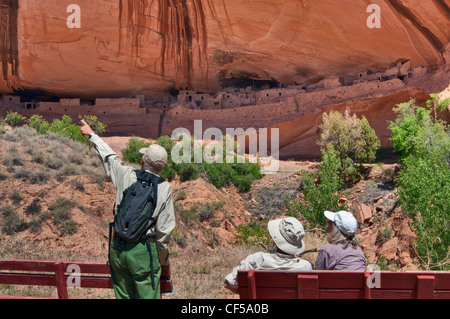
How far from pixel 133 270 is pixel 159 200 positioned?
504 millimetres

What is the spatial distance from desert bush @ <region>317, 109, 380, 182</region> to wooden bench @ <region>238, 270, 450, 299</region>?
14.4 meters

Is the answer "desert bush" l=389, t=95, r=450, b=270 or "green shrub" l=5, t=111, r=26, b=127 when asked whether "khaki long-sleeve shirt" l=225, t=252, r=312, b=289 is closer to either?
"desert bush" l=389, t=95, r=450, b=270

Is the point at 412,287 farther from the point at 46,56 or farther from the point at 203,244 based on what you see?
the point at 46,56

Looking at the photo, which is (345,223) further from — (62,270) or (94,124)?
(94,124)

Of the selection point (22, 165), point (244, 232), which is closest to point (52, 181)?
point (22, 165)

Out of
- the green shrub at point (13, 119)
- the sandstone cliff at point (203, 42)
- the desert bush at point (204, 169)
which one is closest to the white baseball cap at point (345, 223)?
the desert bush at point (204, 169)

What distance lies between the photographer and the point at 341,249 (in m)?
3.30

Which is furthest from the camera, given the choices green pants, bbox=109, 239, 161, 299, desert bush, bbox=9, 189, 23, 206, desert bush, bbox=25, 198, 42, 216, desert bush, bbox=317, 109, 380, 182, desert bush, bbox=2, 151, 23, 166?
desert bush, bbox=317, 109, 380, 182

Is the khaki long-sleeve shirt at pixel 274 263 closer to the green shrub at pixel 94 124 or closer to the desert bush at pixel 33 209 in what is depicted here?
the desert bush at pixel 33 209

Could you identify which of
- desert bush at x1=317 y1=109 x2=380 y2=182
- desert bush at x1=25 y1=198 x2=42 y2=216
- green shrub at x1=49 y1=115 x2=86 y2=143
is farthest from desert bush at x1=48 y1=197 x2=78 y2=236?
desert bush at x1=317 y1=109 x2=380 y2=182

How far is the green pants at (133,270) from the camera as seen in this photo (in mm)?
2883

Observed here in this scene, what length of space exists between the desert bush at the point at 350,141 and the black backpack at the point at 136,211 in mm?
14642

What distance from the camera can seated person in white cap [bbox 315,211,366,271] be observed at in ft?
10.7

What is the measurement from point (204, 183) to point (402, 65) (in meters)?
11.1
